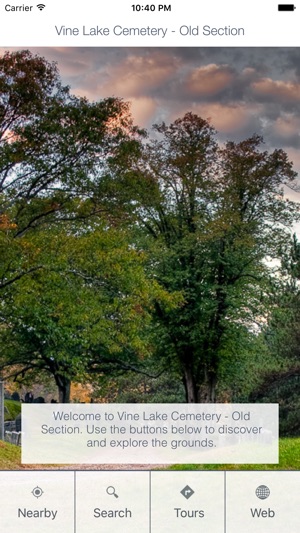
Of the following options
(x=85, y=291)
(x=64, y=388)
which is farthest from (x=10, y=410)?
(x=85, y=291)

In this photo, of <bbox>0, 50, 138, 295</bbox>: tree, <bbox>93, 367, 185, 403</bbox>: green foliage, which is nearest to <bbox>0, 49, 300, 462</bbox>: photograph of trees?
<bbox>0, 50, 138, 295</bbox>: tree

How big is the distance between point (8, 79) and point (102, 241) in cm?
464

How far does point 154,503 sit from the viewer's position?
486cm

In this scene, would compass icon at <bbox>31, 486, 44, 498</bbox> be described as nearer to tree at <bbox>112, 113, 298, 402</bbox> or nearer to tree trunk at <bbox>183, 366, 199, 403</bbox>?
tree at <bbox>112, 113, 298, 402</bbox>

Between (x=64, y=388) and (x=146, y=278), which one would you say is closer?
(x=146, y=278)

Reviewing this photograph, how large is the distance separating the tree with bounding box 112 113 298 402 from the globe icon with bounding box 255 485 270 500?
407 inches

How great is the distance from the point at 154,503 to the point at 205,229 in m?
14.0

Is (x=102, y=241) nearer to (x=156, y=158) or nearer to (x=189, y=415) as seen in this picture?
(x=156, y=158)

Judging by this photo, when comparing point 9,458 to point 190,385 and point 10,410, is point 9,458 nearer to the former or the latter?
point 10,410

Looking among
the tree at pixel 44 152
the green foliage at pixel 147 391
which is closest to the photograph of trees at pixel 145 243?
the tree at pixel 44 152

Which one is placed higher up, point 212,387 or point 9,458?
point 212,387

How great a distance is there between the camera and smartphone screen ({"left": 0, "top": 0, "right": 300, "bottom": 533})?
5004mm
